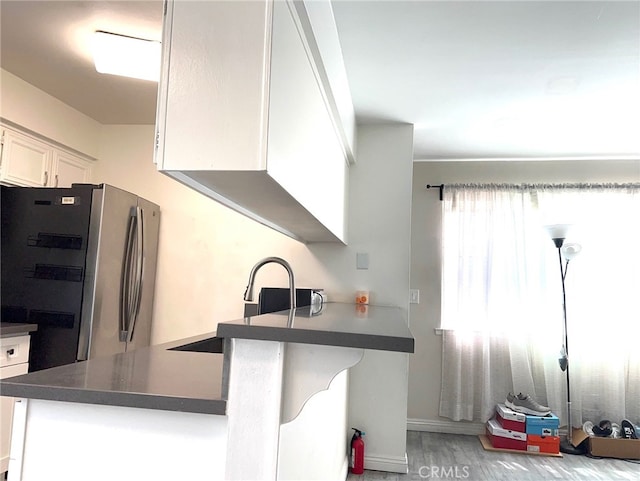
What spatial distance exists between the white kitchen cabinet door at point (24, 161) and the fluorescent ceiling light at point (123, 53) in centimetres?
93

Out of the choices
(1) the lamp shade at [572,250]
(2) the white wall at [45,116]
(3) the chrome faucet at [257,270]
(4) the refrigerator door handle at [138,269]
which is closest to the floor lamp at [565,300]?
(1) the lamp shade at [572,250]

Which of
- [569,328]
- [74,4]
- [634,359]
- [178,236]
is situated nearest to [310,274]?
[178,236]

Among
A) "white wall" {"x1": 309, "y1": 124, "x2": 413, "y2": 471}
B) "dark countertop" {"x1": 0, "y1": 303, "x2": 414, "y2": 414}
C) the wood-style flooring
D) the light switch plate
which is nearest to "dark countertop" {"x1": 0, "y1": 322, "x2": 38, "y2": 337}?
"dark countertop" {"x1": 0, "y1": 303, "x2": 414, "y2": 414}

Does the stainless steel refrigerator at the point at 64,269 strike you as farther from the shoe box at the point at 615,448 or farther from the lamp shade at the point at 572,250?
the shoe box at the point at 615,448

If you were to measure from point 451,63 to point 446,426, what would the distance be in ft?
9.93

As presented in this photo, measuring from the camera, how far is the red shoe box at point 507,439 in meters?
3.36

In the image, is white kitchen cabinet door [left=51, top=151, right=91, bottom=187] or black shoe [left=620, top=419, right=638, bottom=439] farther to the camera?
black shoe [left=620, top=419, right=638, bottom=439]

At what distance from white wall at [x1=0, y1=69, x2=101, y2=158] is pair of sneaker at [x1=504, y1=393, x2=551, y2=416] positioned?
386 centimetres

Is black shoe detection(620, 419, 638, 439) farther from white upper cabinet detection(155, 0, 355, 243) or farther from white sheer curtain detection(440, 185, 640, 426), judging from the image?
white upper cabinet detection(155, 0, 355, 243)

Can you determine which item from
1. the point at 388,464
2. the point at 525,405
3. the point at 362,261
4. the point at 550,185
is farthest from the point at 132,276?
the point at 550,185

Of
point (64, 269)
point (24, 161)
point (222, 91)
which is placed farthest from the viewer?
point (24, 161)

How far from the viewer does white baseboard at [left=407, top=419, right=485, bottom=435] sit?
3752 millimetres

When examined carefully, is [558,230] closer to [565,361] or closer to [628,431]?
[565,361]

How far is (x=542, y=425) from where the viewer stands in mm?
3361
